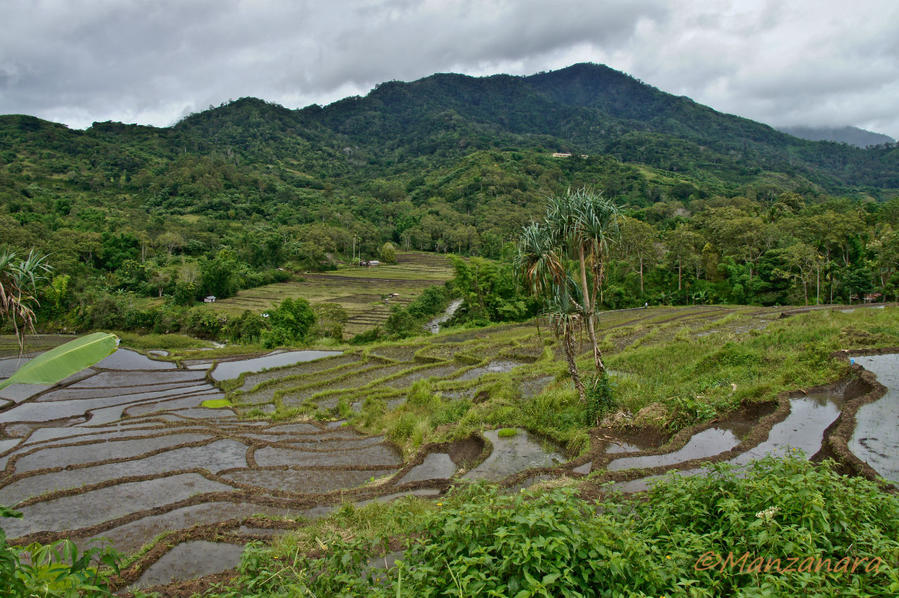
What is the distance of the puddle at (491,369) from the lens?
20.2 m

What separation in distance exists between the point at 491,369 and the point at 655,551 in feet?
58.4

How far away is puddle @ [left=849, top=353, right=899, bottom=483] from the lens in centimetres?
741

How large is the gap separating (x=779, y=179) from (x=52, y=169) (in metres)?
177

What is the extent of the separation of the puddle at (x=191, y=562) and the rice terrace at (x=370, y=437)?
3 cm

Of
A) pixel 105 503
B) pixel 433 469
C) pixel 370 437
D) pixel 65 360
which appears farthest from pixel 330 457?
pixel 65 360

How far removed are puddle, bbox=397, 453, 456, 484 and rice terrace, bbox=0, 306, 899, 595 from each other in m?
0.09

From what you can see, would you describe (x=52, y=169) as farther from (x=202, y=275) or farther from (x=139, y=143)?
(x=202, y=275)

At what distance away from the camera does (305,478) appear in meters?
11.3

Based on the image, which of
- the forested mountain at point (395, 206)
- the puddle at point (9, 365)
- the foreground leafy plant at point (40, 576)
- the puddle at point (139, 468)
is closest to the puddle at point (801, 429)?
the forested mountain at point (395, 206)

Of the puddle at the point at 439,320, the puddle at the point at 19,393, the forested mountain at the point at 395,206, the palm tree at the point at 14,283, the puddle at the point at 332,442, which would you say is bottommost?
the puddle at the point at 439,320

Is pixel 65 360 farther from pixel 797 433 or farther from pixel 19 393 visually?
pixel 19 393

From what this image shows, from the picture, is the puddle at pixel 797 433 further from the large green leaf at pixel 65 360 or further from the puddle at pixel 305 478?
the large green leaf at pixel 65 360

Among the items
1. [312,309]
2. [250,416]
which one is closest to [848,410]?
[250,416]

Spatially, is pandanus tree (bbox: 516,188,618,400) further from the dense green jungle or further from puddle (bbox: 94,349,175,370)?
puddle (bbox: 94,349,175,370)
